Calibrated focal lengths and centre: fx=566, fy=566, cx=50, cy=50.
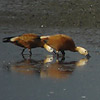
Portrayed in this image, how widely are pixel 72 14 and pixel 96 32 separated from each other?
2.31m

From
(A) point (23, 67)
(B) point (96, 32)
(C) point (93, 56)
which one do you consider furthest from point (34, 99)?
(B) point (96, 32)

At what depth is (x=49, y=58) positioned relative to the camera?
1194 centimetres

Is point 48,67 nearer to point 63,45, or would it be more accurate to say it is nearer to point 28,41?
point 63,45

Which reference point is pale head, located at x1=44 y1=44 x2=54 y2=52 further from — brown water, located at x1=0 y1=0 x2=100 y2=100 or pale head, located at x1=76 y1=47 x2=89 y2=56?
pale head, located at x1=76 y1=47 x2=89 y2=56

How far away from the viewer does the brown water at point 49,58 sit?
9406 mm

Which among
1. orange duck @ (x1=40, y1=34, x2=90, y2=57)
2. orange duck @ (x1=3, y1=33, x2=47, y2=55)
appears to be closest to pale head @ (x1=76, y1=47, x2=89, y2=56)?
orange duck @ (x1=40, y1=34, x2=90, y2=57)

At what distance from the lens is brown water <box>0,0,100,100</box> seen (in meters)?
9.41

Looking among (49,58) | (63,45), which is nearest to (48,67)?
(49,58)

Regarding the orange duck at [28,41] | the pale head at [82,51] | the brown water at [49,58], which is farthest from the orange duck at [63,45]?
the orange duck at [28,41]

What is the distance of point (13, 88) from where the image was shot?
9.53 m

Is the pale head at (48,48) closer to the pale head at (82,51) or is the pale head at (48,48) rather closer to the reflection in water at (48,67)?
the reflection in water at (48,67)

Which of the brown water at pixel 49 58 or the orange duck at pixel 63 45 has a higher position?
the orange duck at pixel 63 45

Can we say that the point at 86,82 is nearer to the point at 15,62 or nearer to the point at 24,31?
the point at 15,62

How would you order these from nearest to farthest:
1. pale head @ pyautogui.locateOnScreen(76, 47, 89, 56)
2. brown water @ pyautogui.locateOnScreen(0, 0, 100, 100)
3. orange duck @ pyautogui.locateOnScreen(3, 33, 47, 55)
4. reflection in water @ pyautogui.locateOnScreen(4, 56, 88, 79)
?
brown water @ pyautogui.locateOnScreen(0, 0, 100, 100) < reflection in water @ pyautogui.locateOnScreen(4, 56, 88, 79) < pale head @ pyautogui.locateOnScreen(76, 47, 89, 56) < orange duck @ pyautogui.locateOnScreen(3, 33, 47, 55)
